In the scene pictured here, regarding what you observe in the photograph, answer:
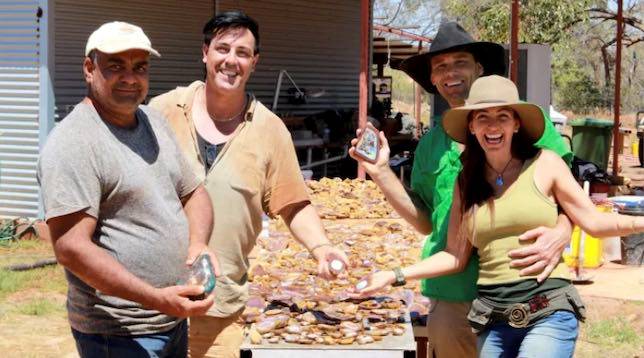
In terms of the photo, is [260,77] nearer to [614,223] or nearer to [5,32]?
A: [5,32]

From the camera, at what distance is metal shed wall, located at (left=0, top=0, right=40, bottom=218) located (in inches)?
458

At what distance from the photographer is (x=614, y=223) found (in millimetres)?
3898

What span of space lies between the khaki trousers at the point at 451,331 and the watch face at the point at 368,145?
72cm

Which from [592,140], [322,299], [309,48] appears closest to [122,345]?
[322,299]

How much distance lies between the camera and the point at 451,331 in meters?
4.30

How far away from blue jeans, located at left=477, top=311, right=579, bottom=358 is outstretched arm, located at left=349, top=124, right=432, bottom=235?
0.79 meters

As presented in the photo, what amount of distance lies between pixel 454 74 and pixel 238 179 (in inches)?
43.7

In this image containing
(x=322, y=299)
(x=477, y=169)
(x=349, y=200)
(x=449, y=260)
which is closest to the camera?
(x=477, y=169)

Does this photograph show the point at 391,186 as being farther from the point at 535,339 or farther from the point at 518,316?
the point at 535,339

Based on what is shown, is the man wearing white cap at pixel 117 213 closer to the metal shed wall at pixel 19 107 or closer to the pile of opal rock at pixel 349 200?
the pile of opal rock at pixel 349 200

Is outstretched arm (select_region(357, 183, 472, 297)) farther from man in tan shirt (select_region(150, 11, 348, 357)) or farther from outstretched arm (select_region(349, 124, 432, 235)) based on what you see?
outstretched arm (select_region(349, 124, 432, 235))

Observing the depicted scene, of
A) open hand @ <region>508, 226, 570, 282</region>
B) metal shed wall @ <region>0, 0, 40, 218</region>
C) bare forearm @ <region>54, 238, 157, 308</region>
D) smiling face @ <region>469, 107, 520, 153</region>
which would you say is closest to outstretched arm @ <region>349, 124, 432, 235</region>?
smiling face @ <region>469, 107, 520, 153</region>

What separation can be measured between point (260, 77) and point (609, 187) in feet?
22.3

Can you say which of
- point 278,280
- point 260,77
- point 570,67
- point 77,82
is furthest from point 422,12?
point 278,280
